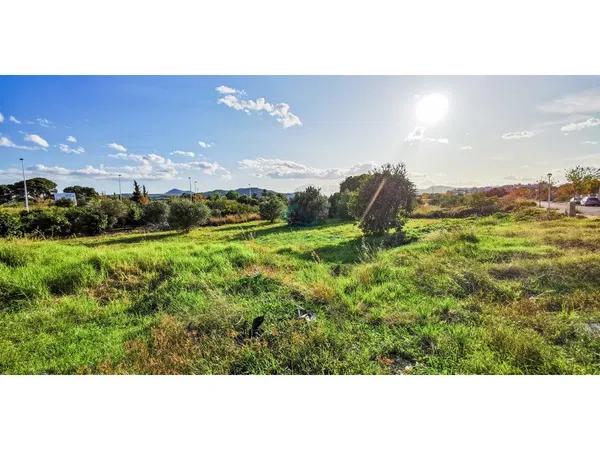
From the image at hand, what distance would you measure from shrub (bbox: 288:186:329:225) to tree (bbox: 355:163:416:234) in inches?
97.4

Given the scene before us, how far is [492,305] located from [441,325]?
3.14ft

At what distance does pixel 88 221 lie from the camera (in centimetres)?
510

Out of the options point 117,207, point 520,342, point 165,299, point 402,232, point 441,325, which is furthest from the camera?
point 402,232

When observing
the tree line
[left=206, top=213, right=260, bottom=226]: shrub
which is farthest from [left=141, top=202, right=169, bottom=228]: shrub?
[left=206, top=213, right=260, bottom=226]: shrub

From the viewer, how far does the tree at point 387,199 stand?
26.1ft

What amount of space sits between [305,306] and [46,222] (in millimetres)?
4436

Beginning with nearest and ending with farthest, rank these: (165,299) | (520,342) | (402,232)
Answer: (520,342) < (165,299) < (402,232)

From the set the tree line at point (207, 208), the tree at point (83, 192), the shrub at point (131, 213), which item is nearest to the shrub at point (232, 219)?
the tree line at point (207, 208)

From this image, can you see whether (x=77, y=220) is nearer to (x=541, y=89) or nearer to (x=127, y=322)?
(x=127, y=322)

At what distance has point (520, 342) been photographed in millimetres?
2703

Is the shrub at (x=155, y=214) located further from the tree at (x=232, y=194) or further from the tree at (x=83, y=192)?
the tree at (x=232, y=194)

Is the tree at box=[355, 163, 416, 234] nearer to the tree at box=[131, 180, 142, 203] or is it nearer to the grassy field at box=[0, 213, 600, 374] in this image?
the grassy field at box=[0, 213, 600, 374]

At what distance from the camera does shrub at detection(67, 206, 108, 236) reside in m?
5.03
